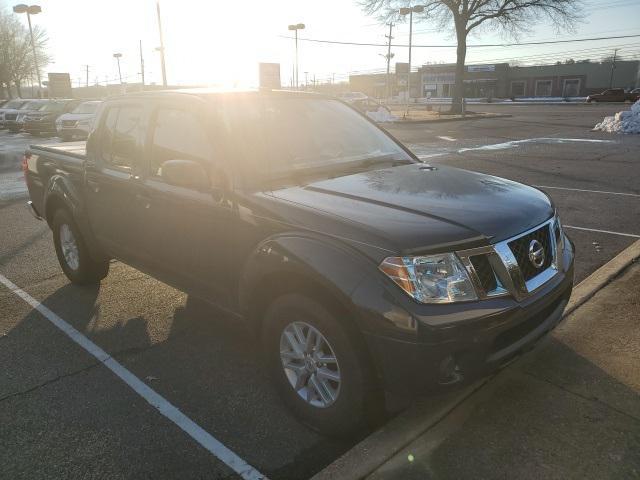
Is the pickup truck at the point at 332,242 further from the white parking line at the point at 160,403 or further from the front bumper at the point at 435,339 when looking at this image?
the white parking line at the point at 160,403

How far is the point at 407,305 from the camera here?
7.84 ft

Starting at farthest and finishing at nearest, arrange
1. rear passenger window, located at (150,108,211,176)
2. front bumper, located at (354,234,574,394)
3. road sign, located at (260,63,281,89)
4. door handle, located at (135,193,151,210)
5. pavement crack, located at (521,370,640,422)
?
1. road sign, located at (260,63,281,89)
2. door handle, located at (135,193,151,210)
3. rear passenger window, located at (150,108,211,176)
4. pavement crack, located at (521,370,640,422)
5. front bumper, located at (354,234,574,394)

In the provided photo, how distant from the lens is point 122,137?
449 cm

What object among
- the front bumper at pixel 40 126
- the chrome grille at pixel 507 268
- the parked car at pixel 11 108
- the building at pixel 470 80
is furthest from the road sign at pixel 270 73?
the building at pixel 470 80

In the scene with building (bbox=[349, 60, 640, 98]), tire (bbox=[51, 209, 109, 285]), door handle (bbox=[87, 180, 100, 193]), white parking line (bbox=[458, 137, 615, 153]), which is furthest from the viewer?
building (bbox=[349, 60, 640, 98])

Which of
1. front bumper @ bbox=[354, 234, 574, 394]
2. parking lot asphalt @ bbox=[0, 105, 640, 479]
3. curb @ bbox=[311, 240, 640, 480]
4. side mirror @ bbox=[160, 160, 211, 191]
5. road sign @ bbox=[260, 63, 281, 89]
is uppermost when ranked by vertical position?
road sign @ bbox=[260, 63, 281, 89]

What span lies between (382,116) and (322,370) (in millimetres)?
31884

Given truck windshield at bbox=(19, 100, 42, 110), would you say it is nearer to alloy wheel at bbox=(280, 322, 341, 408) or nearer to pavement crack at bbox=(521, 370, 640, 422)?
alloy wheel at bbox=(280, 322, 341, 408)

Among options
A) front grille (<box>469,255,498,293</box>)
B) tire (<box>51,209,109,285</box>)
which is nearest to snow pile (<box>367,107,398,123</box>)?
tire (<box>51,209,109,285</box>)

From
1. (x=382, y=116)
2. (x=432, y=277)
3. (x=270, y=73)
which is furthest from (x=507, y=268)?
(x=382, y=116)

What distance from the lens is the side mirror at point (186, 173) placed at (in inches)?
127

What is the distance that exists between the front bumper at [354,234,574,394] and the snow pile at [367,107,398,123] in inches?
1157

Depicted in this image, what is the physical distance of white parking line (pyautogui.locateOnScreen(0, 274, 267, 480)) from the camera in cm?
269

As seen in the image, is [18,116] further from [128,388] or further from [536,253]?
[536,253]
